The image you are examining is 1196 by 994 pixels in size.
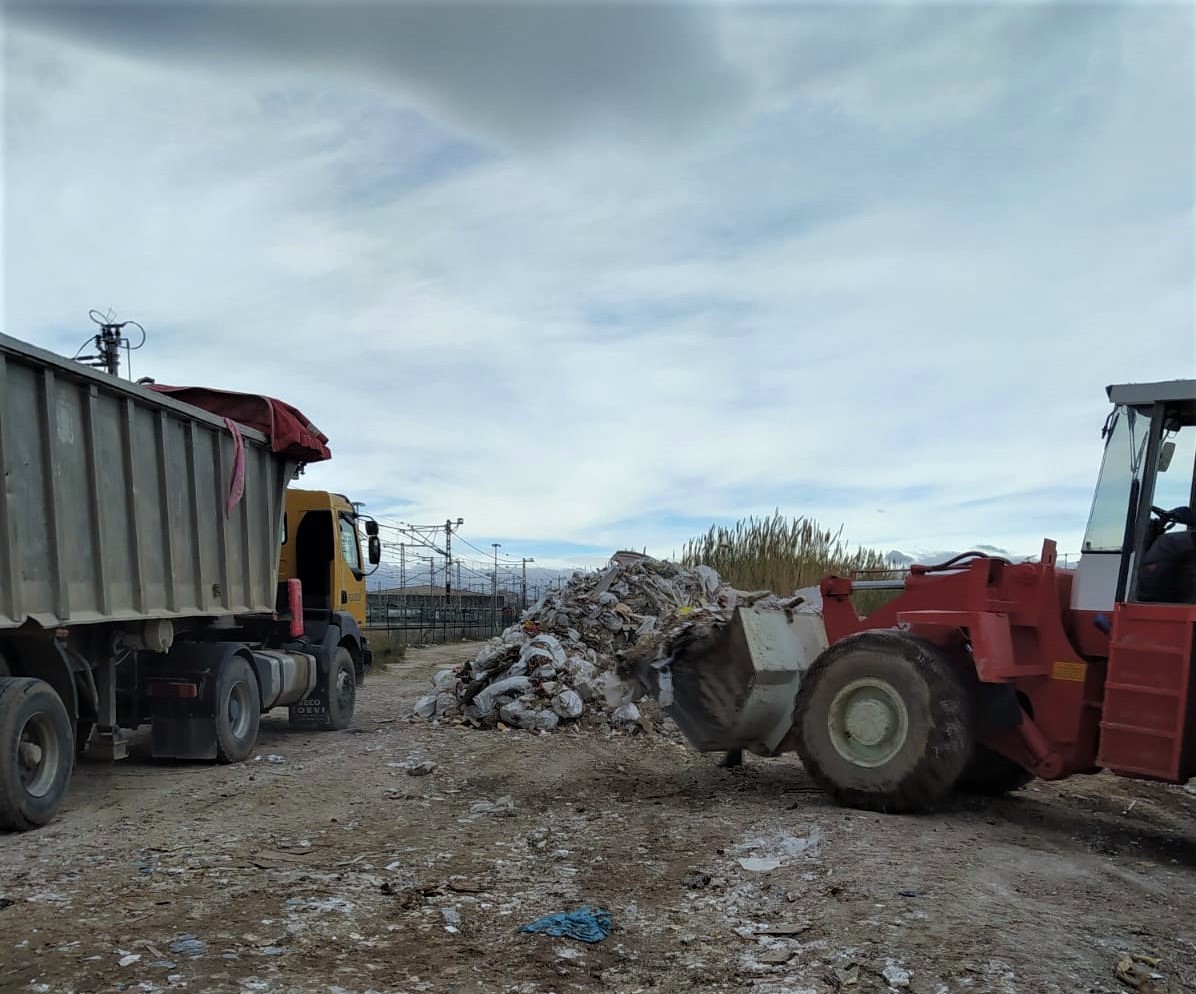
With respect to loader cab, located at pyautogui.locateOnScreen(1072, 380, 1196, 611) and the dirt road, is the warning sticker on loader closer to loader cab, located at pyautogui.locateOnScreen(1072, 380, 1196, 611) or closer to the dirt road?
loader cab, located at pyautogui.locateOnScreen(1072, 380, 1196, 611)

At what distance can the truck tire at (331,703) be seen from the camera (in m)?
11.4

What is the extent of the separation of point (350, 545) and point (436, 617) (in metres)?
23.3

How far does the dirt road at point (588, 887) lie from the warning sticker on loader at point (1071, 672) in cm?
95

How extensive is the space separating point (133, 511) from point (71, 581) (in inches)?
37.3

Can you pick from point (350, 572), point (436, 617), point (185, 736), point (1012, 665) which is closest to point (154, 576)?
point (185, 736)

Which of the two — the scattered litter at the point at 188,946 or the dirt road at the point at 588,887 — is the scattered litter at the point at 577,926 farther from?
the scattered litter at the point at 188,946

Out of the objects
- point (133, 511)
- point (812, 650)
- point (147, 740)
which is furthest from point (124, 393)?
point (812, 650)

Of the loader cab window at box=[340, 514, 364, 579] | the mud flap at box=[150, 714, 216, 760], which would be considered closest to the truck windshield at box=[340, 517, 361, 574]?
the loader cab window at box=[340, 514, 364, 579]

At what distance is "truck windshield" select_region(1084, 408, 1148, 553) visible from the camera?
5.95m

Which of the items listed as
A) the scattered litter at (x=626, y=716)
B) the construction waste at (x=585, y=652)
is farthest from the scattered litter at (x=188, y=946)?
the scattered litter at (x=626, y=716)

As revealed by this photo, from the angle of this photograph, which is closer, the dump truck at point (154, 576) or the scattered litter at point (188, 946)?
the scattered litter at point (188, 946)

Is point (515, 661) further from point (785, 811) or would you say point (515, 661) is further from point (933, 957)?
point (933, 957)

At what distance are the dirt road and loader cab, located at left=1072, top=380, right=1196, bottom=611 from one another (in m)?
1.63

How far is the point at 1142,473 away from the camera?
5.89m
